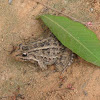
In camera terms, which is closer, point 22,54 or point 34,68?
point 22,54

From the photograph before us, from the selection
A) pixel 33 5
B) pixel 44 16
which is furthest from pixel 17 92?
pixel 33 5

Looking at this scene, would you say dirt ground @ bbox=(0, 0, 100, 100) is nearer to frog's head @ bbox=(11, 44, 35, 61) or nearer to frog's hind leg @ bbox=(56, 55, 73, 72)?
frog's hind leg @ bbox=(56, 55, 73, 72)

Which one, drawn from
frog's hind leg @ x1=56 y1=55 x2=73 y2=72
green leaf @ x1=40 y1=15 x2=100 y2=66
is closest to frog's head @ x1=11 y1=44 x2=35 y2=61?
frog's hind leg @ x1=56 y1=55 x2=73 y2=72

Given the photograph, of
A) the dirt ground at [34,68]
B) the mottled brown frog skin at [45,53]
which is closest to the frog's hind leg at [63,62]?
the mottled brown frog skin at [45,53]

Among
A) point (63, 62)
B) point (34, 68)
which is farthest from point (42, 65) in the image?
point (63, 62)

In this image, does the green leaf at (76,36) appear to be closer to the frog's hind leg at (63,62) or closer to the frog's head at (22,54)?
the frog's hind leg at (63,62)

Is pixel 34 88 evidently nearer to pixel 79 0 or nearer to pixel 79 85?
pixel 79 85

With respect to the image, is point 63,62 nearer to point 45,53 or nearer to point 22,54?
point 45,53
